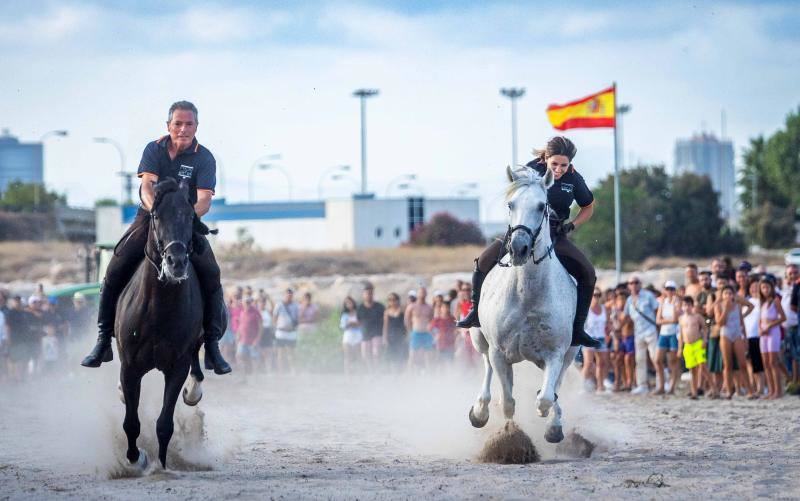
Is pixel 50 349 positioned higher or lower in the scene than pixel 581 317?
lower

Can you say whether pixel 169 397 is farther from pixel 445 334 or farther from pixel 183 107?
pixel 445 334

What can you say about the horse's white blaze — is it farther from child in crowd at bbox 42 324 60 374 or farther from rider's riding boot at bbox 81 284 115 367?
child in crowd at bbox 42 324 60 374

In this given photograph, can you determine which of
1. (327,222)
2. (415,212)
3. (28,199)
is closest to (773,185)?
(415,212)

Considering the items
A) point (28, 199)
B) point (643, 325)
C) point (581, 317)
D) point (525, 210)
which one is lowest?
point (643, 325)

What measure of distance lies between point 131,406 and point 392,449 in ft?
11.4

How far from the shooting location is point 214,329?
36.4ft

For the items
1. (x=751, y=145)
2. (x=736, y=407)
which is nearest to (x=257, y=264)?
(x=736, y=407)

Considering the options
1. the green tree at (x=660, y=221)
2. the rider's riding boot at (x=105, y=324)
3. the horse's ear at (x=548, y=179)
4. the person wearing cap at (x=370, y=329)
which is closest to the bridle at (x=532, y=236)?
the horse's ear at (x=548, y=179)

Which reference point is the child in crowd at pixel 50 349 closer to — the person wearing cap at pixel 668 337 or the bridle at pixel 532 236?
the person wearing cap at pixel 668 337

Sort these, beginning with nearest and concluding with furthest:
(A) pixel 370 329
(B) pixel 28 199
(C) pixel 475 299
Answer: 1. (C) pixel 475 299
2. (A) pixel 370 329
3. (B) pixel 28 199

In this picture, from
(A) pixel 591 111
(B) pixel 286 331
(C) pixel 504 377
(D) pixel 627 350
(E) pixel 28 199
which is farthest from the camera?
(E) pixel 28 199

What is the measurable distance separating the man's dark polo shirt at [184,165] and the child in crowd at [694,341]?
11.2 meters

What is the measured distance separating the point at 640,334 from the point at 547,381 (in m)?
10.7

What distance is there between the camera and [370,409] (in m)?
18.7
